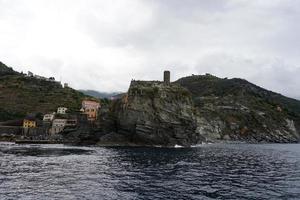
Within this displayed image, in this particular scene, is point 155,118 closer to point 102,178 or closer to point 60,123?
point 60,123

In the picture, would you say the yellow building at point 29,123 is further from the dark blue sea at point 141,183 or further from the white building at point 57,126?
the dark blue sea at point 141,183

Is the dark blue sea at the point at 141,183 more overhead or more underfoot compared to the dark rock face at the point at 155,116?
more underfoot

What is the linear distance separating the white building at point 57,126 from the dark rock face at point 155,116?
37.8 meters

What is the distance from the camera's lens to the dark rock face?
449 feet

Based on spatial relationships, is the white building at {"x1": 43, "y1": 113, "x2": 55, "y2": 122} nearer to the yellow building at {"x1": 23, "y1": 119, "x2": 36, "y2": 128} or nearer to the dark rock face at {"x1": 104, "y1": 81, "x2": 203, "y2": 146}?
the yellow building at {"x1": 23, "y1": 119, "x2": 36, "y2": 128}

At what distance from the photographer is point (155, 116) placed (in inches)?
5468

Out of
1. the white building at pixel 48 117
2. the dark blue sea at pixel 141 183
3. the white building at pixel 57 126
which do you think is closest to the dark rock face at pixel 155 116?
the white building at pixel 57 126

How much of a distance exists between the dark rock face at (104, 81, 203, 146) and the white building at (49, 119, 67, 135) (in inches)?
1488

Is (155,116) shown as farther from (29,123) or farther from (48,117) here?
(29,123)

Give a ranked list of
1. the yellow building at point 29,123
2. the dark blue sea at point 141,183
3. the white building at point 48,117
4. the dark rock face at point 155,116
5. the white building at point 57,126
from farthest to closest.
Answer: the white building at point 48,117 < the yellow building at point 29,123 < the white building at point 57,126 < the dark rock face at point 155,116 < the dark blue sea at point 141,183

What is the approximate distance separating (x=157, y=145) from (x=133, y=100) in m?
20.2

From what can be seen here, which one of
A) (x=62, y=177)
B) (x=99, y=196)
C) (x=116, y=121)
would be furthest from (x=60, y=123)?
(x=99, y=196)

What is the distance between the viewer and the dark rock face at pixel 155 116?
137000 mm

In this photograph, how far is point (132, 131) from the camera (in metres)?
139
